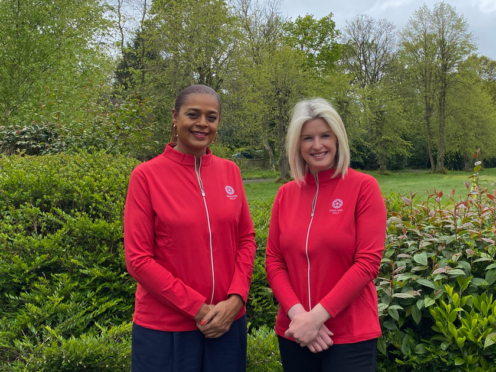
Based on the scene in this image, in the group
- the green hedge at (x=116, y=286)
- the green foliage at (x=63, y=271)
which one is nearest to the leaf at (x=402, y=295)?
the green hedge at (x=116, y=286)

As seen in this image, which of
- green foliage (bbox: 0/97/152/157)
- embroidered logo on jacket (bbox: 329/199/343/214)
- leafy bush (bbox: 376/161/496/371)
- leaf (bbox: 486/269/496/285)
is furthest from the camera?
green foliage (bbox: 0/97/152/157)

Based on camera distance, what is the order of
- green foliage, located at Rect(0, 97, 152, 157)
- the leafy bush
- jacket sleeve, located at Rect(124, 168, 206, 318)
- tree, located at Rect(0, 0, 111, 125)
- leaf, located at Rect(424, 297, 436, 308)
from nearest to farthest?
1. jacket sleeve, located at Rect(124, 168, 206, 318)
2. the leafy bush
3. leaf, located at Rect(424, 297, 436, 308)
4. green foliage, located at Rect(0, 97, 152, 157)
5. tree, located at Rect(0, 0, 111, 125)

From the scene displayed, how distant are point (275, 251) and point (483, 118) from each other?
3972 cm

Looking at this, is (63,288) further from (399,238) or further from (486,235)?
(486,235)

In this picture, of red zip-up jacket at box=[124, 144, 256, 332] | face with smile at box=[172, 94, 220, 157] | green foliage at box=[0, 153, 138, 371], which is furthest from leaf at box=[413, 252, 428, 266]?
green foliage at box=[0, 153, 138, 371]

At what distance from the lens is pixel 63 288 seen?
314cm

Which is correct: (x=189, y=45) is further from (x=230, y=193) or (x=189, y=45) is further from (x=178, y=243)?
(x=178, y=243)

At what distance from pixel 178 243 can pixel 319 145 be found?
0.91 m

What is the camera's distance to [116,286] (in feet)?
10.9

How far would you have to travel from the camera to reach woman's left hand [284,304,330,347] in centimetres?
181

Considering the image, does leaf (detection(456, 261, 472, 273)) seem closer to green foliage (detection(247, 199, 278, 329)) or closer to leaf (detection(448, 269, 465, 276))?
leaf (detection(448, 269, 465, 276))

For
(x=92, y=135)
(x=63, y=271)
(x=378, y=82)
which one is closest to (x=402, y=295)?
(x=63, y=271)

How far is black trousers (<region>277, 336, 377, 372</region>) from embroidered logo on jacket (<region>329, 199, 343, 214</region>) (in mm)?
645

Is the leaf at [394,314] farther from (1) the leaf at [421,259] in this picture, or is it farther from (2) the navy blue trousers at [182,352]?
(2) the navy blue trousers at [182,352]
